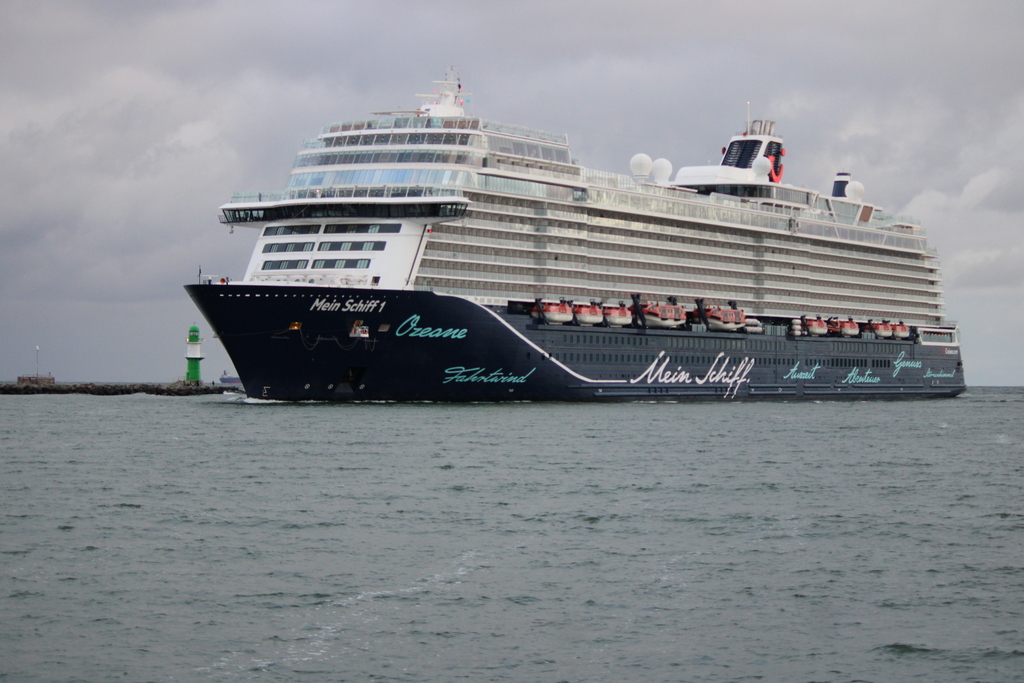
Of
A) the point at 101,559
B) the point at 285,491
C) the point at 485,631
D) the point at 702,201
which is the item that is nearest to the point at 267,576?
the point at 101,559

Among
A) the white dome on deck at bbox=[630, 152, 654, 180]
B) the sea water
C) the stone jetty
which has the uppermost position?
the white dome on deck at bbox=[630, 152, 654, 180]

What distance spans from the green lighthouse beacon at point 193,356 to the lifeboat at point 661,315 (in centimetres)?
5020

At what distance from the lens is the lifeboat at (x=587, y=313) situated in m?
69.8

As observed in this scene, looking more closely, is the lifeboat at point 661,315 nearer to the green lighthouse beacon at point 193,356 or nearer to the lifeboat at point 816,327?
the lifeboat at point 816,327

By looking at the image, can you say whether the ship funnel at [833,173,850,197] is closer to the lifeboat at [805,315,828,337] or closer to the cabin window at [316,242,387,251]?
the lifeboat at [805,315,828,337]

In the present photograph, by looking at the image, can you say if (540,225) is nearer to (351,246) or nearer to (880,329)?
(351,246)

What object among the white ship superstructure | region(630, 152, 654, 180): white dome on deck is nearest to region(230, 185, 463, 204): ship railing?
the white ship superstructure

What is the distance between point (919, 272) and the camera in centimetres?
10656

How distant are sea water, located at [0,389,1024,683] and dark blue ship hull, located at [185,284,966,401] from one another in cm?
1242

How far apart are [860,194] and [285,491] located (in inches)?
3238

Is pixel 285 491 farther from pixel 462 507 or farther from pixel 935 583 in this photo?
pixel 935 583

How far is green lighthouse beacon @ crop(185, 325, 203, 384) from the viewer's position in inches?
4405

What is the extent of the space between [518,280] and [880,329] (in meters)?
40.9

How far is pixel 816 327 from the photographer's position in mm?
90438
